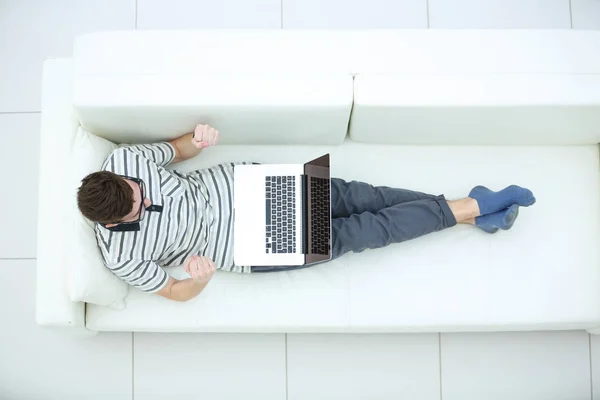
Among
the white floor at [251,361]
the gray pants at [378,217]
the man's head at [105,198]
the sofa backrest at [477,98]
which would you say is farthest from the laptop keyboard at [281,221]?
the white floor at [251,361]

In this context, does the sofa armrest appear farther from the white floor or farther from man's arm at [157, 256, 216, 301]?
the white floor

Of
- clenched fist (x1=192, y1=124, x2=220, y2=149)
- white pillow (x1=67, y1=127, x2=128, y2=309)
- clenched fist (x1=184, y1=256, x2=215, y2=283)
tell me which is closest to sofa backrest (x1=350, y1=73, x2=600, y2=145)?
clenched fist (x1=192, y1=124, x2=220, y2=149)

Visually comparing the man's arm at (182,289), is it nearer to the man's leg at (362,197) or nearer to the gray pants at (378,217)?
the gray pants at (378,217)

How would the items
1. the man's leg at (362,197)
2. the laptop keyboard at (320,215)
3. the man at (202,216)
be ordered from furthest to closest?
1. the man's leg at (362,197)
2. the laptop keyboard at (320,215)
3. the man at (202,216)

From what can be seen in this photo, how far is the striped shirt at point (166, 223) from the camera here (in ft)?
6.21

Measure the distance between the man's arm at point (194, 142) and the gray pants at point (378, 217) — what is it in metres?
0.49

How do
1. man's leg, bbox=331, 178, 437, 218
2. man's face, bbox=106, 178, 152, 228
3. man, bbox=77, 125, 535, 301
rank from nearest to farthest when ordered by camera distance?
1. man's face, bbox=106, 178, 152, 228
2. man, bbox=77, 125, 535, 301
3. man's leg, bbox=331, 178, 437, 218

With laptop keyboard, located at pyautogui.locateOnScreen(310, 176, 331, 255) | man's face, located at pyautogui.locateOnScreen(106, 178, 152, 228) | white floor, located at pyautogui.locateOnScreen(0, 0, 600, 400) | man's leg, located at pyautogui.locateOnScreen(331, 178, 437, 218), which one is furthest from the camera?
white floor, located at pyautogui.locateOnScreen(0, 0, 600, 400)

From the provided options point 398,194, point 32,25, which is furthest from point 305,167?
point 32,25

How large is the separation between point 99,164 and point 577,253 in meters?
1.84

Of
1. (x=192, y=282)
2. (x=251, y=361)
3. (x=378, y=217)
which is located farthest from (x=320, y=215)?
(x=251, y=361)

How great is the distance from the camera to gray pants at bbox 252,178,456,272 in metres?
2.05

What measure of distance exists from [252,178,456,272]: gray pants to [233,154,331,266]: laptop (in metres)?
0.09

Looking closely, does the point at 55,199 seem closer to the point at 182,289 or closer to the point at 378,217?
the point at 182,289
